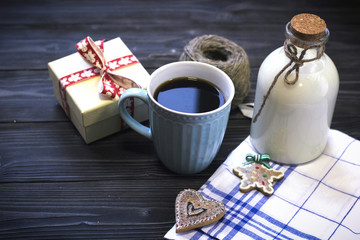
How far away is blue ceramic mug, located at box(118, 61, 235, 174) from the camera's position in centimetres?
80

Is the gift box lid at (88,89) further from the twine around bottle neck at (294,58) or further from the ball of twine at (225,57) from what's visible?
the twine around bottle neck at (294,58)

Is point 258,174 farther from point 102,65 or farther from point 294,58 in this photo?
point 102,65

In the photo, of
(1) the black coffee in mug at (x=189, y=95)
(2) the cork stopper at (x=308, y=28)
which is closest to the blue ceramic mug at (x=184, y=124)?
(1) the black coffee in mug at (x=189, y=95)

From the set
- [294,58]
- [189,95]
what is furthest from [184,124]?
[294,58]

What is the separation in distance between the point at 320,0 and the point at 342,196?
1.95ft

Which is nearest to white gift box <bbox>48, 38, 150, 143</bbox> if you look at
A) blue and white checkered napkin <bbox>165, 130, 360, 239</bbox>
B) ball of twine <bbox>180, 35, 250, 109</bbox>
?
ball of twine <bbox>180, 35, 250, 109</bbox>

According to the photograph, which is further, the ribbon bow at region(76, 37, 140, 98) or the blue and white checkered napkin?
the ribbon bow at region(76, 37, 140, 98)

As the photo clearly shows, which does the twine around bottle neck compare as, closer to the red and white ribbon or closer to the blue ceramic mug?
the blue ceramic mug

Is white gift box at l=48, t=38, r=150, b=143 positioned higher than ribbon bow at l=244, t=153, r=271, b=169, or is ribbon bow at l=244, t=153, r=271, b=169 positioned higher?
white gift box at l=48, t=38, r=150, b=143

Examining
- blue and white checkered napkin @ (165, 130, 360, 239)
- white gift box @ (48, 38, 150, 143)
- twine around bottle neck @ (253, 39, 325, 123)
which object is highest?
twine around bottle neck @ (253, 39, 325, 123)

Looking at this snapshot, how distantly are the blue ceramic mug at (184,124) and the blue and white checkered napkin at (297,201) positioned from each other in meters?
0.06

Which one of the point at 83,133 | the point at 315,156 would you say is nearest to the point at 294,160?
the point at 315,156

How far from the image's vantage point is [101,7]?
1231mm

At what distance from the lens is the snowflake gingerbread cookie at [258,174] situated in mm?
858
